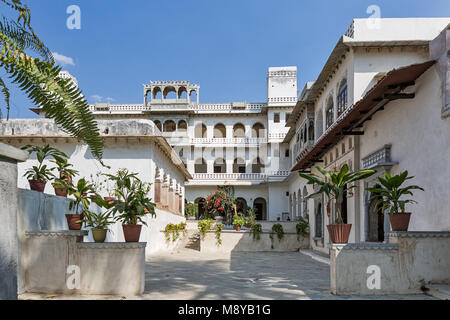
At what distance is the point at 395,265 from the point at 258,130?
30.1 meters

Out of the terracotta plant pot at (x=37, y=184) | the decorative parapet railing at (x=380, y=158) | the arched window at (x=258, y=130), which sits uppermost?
the arched window at (x=258, y=130)

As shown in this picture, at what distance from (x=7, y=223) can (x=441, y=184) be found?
6832 millimetres

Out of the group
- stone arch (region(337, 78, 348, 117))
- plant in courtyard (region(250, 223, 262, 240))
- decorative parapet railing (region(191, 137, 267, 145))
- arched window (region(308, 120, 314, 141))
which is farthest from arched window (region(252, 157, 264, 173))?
stone arch (region(337, 78, 348, 117))

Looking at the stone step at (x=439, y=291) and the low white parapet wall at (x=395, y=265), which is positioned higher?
the low white parapet wall at (x=395, y=265)

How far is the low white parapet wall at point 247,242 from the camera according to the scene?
1897cm

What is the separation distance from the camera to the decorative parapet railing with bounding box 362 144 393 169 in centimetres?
988

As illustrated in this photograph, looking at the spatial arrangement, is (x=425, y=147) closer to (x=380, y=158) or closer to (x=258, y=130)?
(x=380, y=158)

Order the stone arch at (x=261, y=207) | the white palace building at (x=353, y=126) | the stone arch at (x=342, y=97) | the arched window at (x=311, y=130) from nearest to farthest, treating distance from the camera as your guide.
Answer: the white palace building at (x=353, y=126) → the stone arch at (x=342, y=97) → the arched window at (x=311, y=130) → the stone arch at (x=261, y=207)

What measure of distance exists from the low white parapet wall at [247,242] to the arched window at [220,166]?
17340 millimetres

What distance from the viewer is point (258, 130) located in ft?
119

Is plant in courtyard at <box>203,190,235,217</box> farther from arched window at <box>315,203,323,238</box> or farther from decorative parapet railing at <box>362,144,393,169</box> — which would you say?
decorative parapet railing at <box>362,144,393,169</box>

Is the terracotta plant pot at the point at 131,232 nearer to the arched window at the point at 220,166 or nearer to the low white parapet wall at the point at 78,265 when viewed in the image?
the low white parapet wall at the point at 78,265

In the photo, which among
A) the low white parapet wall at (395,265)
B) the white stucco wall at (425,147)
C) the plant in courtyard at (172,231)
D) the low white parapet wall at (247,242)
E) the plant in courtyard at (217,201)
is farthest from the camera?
the plant in courtyard at (217,201)

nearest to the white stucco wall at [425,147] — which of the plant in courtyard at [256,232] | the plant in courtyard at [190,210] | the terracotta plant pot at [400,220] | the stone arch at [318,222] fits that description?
the terracotta plant pot at [400,220]
